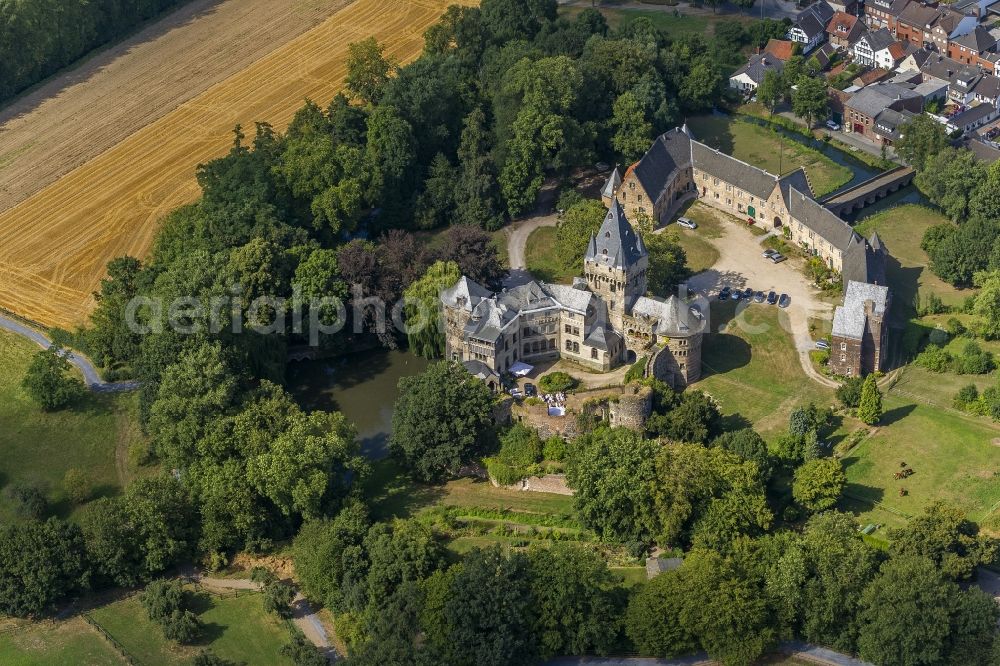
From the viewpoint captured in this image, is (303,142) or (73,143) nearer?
(303,142)

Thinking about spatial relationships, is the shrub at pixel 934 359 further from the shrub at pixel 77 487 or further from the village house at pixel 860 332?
the shrub at pixel 77 487

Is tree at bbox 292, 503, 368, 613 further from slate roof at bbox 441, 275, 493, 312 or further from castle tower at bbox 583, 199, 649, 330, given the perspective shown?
castle tower at bbox 583, 199, 649, 330

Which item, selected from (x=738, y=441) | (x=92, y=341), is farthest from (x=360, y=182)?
(x=738, y=441)

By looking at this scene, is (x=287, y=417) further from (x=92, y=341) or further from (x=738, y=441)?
(x=738, y=441)

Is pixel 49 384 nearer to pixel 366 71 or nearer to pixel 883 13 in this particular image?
pixel 366 71

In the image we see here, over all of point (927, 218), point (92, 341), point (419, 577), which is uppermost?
point (92, 341)

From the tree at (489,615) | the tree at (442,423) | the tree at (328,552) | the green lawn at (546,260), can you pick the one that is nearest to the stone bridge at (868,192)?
the green lawn at (546,260)

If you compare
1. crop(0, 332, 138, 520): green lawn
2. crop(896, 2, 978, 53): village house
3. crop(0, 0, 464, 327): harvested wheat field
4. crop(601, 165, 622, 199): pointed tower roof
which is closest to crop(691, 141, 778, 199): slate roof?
crop(601, 165, 622, 199): pointed tower roof
